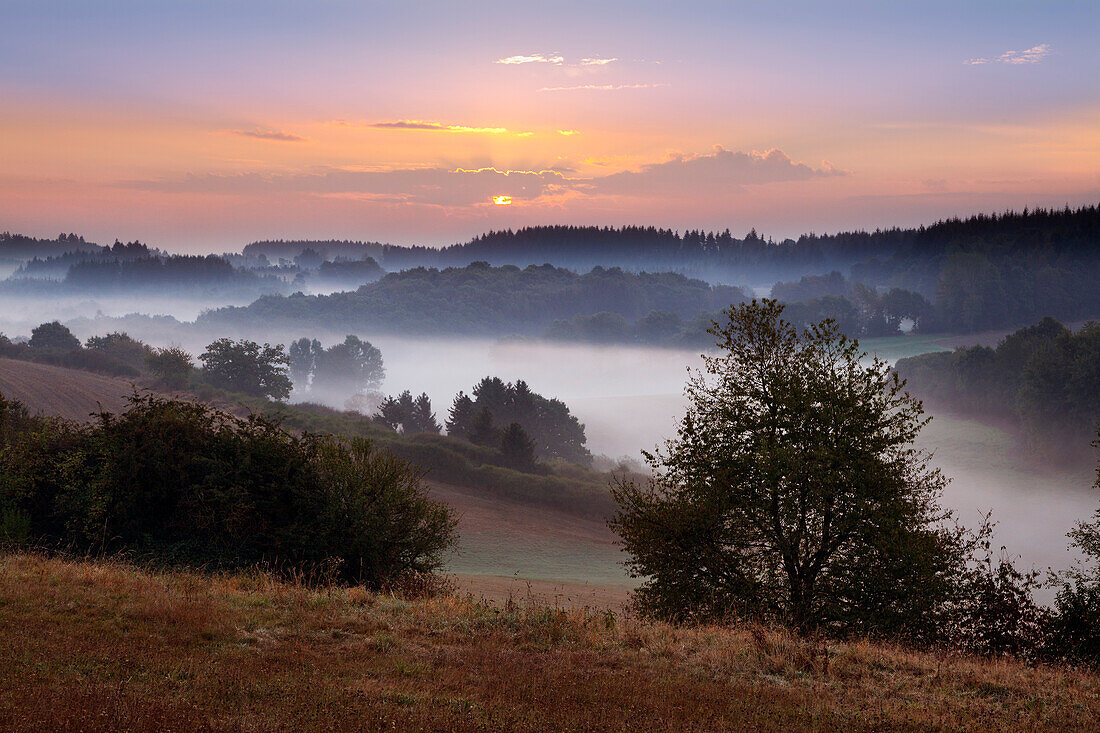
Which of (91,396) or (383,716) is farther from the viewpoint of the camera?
(91,396)

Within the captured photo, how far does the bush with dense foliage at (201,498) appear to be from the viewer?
2472cm

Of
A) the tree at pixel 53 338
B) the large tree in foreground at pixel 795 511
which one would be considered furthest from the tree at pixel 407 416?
the large tree in foreground at pixel 795 511

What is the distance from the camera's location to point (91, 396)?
368ft

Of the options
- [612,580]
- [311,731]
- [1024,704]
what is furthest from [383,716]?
[612,580]

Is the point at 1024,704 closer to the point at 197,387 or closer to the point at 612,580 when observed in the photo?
the point at 612,580

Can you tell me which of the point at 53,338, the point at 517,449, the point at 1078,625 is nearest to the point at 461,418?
the point at 517,449

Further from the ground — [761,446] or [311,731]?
[761,446]

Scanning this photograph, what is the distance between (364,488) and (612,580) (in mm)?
31712

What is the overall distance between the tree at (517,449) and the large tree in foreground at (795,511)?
221ft

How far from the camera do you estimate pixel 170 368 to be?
132 metres

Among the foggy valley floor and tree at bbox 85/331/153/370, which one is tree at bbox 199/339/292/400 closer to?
the foggy valley floor

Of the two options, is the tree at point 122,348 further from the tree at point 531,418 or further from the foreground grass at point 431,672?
the foreground grass at point 431,672

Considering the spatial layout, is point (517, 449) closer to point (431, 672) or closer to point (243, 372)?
point (243, 372)

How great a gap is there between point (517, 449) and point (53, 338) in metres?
132
